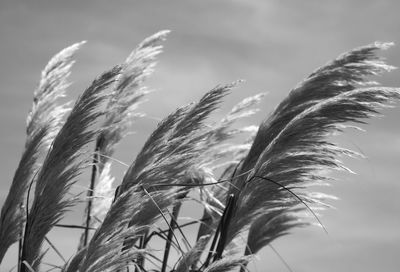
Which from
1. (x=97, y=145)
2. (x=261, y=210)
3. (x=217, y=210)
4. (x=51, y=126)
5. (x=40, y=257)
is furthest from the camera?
(x=97, y=145)

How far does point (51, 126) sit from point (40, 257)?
39.7 inches

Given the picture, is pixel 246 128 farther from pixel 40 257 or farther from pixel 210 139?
pixel 40 257

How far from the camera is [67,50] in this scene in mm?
5516

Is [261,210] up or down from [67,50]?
down

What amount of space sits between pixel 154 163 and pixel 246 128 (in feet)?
5.28

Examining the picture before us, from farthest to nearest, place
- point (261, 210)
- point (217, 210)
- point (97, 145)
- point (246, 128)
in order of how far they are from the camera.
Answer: point (97, 145), point (246, 128), point (217, 210), point (261, 210)

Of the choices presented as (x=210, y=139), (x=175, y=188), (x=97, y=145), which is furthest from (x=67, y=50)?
(x=175, y=188)

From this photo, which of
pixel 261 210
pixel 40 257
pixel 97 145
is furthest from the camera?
pixel 97 145

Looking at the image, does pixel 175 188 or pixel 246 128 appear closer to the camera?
pixel 175 188

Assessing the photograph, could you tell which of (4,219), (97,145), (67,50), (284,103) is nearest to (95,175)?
(97,145)

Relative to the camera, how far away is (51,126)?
4719mm

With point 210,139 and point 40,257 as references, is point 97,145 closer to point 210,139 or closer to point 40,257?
point 210,139

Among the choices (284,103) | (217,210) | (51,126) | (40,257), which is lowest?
(40,257)

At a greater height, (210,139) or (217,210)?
(210,139)
